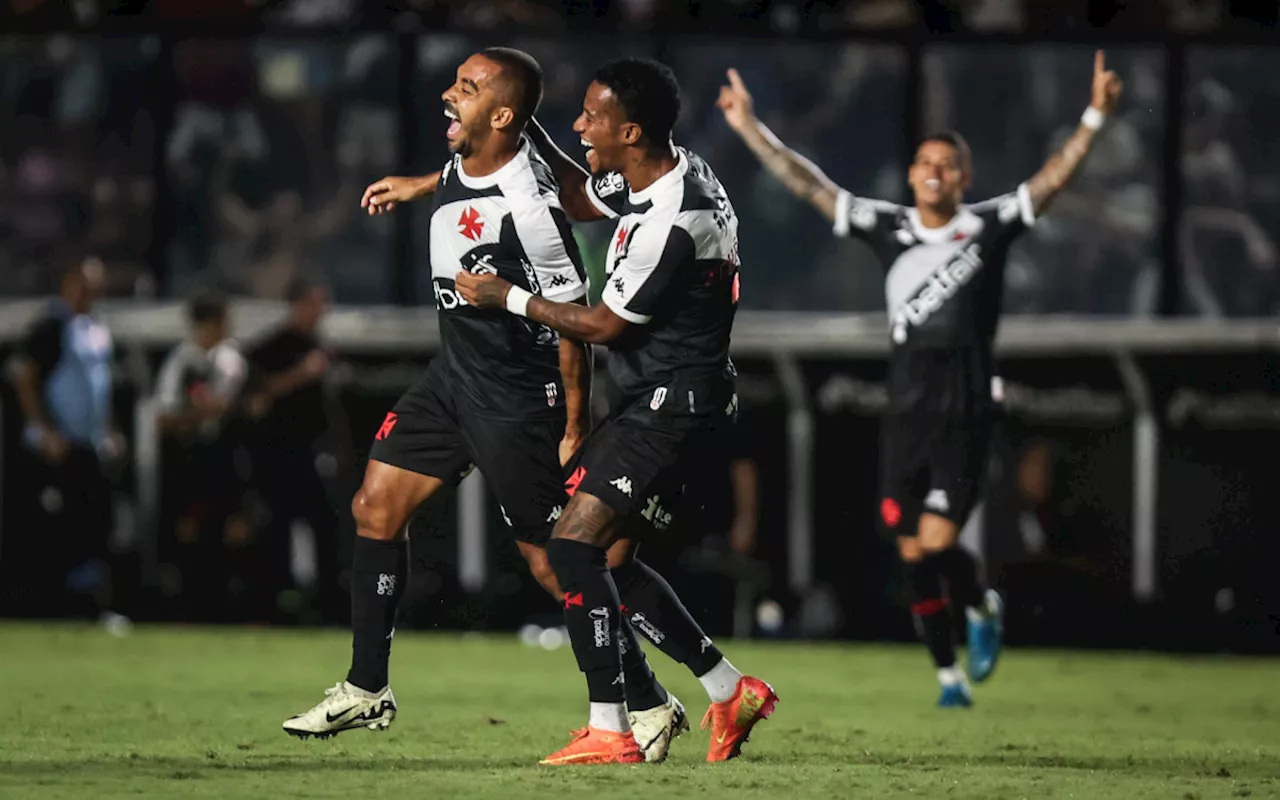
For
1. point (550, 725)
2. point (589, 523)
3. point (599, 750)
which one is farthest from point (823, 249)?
point (599, 750)

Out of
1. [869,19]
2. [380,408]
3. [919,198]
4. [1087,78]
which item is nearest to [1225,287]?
[1087,78]

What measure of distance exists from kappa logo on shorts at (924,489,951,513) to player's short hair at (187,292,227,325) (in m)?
5.47

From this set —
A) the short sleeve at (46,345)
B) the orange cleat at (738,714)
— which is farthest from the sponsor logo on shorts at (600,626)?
the short sleeve at (46,345)

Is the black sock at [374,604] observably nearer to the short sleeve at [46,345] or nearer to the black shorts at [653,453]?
the black shorts at [653,453]

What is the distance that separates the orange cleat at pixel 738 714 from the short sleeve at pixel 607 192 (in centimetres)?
169

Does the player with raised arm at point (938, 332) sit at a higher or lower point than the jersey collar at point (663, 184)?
lower

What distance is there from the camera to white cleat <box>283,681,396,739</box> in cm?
827

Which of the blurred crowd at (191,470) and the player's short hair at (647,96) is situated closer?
the player's short hair at (647,96)

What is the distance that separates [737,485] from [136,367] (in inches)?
160

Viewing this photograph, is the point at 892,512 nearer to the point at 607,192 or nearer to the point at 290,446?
the point at 607,192

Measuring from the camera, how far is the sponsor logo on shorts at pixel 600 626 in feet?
25.8

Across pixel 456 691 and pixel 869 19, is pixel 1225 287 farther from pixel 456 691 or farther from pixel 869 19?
pixel 456 691

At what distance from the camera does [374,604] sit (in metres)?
8.45

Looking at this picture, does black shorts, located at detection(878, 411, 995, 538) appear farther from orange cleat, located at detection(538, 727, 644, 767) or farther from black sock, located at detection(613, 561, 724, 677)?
orange cleat, located at detection(538, 727, 644, 767)
